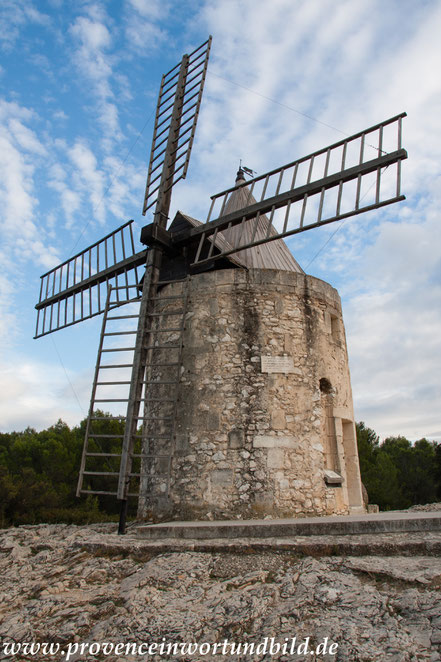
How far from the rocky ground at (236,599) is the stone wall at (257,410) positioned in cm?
162

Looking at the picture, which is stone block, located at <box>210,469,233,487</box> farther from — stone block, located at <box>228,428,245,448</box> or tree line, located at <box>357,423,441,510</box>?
tree line, located at <box>357,423,441,510</box>

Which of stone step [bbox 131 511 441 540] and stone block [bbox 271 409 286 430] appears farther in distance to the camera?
stone block [bbox 271 409 286 430]

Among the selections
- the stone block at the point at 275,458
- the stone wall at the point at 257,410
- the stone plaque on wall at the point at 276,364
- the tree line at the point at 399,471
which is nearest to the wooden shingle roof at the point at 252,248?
the stone wall at the point at 257,410

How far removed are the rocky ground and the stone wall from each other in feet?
5.33

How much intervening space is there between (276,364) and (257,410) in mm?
760

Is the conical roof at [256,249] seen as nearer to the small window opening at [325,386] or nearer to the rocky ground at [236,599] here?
the small window opening at [325,386]

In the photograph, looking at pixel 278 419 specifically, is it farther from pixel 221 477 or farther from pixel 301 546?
pixel 301 546

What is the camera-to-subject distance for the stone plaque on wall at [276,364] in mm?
7016

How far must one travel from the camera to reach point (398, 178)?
6.05m

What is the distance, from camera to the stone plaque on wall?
23.0ft

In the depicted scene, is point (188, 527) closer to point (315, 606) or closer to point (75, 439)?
point (315, 606)

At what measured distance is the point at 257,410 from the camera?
6805 millimetres

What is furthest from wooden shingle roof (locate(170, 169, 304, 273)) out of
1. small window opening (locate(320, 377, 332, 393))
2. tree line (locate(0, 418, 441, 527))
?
tree line (locate(0, 418, 441, 527))

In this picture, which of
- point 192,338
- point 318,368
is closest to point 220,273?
point 192,338
